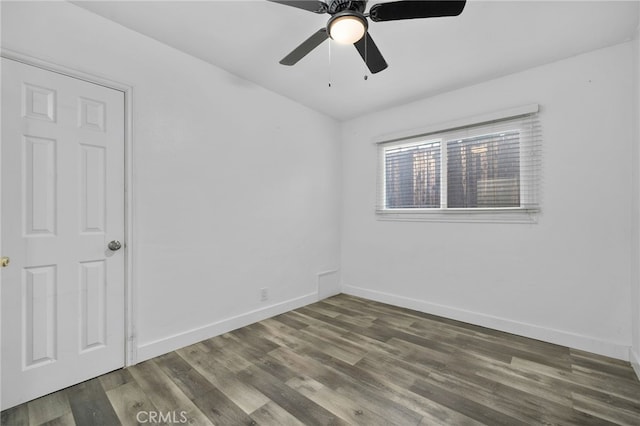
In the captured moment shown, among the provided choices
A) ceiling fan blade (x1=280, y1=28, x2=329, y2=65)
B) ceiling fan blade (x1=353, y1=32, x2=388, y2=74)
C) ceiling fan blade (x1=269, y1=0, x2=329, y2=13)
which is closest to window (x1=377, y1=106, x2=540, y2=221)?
ceiling fan blade (x1=353, y1=32, x2=388, y2=74)

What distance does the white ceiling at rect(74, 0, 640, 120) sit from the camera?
1892mm

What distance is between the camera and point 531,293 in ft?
8.60

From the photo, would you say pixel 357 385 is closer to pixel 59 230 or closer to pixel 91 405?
pixel 91 405

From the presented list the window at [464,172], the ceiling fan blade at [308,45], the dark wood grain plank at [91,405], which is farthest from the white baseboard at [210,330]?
the ceiling fan blade at [308,45]

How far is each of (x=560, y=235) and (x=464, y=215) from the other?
814mm

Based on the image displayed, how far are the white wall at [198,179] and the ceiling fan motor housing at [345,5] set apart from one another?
1509 millimetres

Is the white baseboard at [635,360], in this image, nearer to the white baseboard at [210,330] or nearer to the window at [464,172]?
the window at [464,172]

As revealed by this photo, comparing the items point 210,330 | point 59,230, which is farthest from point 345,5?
point 210,330

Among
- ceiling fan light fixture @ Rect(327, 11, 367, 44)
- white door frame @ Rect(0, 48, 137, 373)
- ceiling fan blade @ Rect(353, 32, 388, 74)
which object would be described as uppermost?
ceiling fan blade @ Rect(353, 32, 388, 74)

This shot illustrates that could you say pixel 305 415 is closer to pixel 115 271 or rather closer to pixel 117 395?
pixel 117 395

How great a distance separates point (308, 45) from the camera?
5.99 feet

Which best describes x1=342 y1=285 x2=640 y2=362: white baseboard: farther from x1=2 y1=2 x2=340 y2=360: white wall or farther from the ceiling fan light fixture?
the ceiling fan light fixture

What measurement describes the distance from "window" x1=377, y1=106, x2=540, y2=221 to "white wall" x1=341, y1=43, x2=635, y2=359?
0.13 m

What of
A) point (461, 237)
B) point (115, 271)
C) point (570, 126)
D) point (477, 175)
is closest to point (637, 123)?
point (570, 126)
